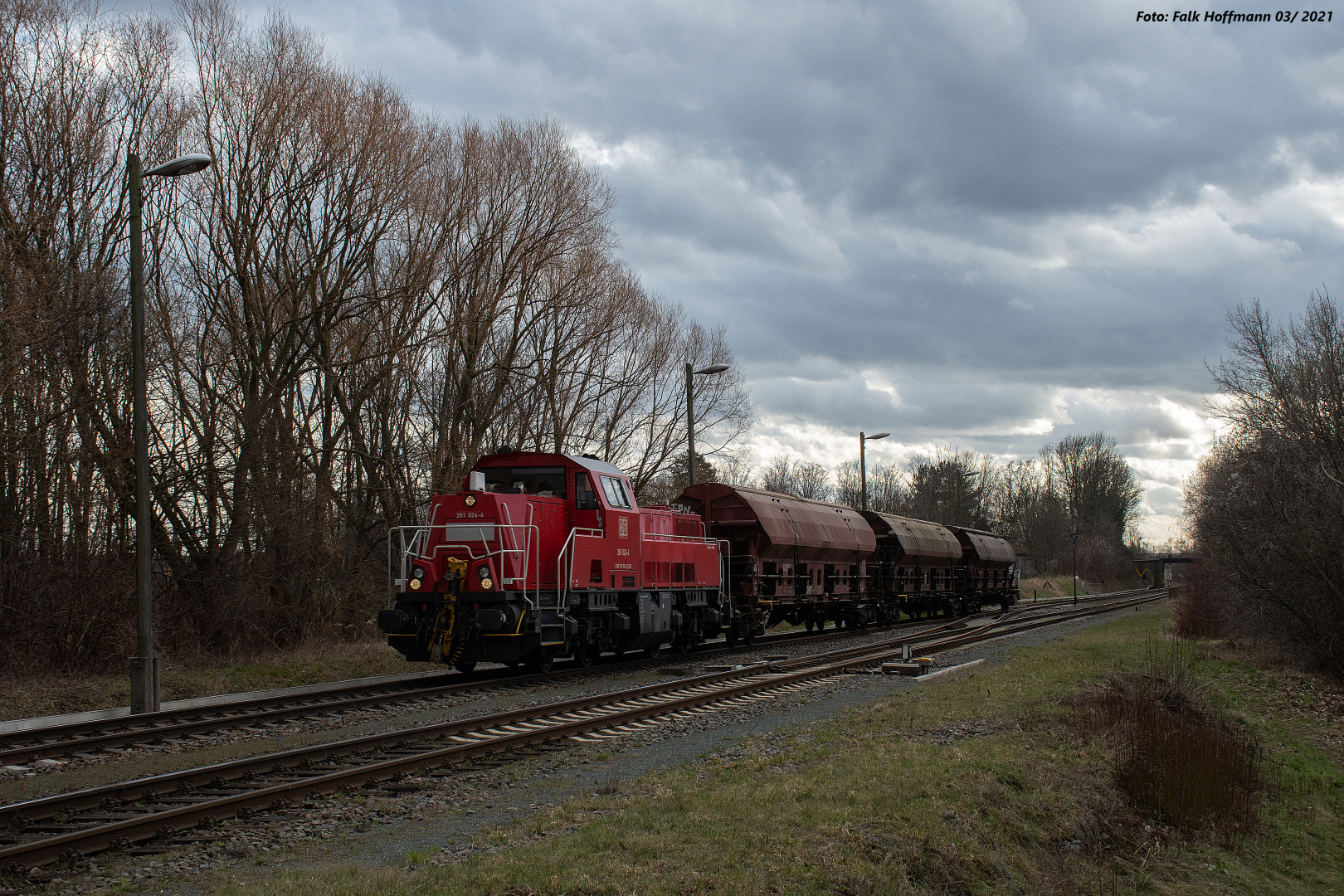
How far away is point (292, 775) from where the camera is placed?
8.40 metres

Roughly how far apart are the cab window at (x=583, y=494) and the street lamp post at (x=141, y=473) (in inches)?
264

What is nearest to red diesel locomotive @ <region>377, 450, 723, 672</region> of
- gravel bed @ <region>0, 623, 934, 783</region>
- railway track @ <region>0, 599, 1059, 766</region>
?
railway track @ <region>0, 599, 1059, 766</region>

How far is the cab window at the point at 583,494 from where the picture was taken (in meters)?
16.5

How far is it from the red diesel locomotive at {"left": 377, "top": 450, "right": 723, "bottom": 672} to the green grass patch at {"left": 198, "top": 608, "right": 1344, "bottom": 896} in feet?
17.3

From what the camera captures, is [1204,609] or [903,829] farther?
[1204,609]

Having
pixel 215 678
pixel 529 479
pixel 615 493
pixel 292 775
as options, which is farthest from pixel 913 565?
pixel 292 775

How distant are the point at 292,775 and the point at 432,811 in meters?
1.71

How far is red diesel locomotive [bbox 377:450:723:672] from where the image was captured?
14.4 metres

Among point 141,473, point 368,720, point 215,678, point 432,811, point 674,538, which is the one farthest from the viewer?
point 674,538

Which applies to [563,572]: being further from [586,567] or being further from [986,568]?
[986,568]

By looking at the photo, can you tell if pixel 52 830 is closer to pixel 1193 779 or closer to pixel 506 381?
pixel 1193 779

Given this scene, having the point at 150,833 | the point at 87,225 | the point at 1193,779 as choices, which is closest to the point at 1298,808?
the point at 1193,779

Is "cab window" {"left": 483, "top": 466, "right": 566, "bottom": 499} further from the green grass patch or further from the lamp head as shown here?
the green grass patch

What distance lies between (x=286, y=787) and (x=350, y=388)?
1682 cm
